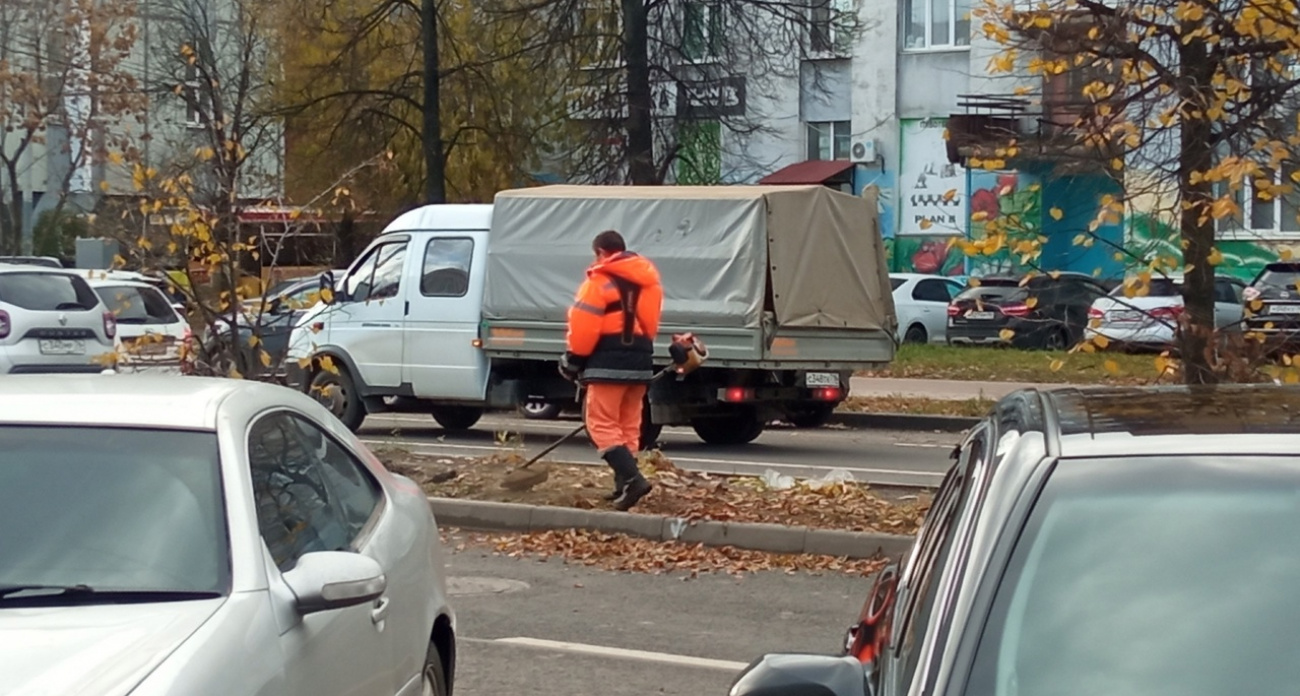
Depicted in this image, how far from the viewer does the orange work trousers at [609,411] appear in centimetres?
1098

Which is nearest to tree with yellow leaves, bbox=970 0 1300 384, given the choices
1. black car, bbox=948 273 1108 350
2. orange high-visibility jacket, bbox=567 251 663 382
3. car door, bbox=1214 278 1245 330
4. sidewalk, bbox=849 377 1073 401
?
orange high-visibility jacket, bbox=567 251 663 382

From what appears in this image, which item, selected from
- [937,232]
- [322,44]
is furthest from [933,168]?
[322,44]

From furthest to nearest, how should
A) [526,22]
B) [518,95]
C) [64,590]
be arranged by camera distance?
[518,95], [526,22], [64,590]

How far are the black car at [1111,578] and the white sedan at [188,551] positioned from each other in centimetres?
131

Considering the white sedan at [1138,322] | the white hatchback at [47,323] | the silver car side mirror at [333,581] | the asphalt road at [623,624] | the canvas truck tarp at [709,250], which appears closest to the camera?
the silver car side mirror at [333,581]

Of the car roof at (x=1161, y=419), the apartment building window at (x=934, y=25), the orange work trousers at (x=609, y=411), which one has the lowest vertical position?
the orange work trousers at (x=609, y=411)

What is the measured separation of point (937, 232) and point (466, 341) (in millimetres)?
25534

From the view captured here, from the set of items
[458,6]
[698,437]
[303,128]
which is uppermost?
[458,6]

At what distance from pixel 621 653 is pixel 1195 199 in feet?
14.7

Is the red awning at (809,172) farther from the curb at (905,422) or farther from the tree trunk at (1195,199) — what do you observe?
the tree trunk at (1195,199)

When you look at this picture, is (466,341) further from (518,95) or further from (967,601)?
(518,95)

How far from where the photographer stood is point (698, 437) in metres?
18.8

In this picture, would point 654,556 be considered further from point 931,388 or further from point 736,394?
point 931,388

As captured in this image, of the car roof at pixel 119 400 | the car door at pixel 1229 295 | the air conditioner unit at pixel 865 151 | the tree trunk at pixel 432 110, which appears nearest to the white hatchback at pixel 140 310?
the tree trunk at pixel 432 110
